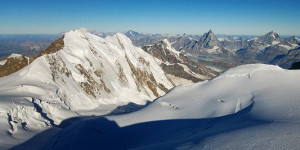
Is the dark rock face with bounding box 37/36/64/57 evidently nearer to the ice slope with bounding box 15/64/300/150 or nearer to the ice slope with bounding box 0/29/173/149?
the ice slope with bounding box 0/29/173/149

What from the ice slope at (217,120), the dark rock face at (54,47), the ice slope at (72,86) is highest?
the dark rock face at (54,47)

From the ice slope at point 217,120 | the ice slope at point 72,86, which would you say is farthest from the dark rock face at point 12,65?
the ice slope at point 217,120

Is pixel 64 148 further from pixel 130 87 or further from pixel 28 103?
pixel 130 87

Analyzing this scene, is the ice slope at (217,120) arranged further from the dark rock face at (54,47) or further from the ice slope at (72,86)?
the dark rock face at (54,47)

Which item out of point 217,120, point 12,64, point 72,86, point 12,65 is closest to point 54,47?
point 12,64

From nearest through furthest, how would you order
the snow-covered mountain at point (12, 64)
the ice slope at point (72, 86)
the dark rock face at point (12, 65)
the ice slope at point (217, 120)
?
the ice slope at point (217, 120)
the ice slope at point (72, 86)
the dark rock face at point (12, 65)
the snow-covered mountain at point (12, 64)

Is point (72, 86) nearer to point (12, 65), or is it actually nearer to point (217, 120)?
point (12, 65)

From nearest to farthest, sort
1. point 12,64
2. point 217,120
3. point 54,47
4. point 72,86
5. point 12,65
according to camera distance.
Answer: point 217,120
point 72,86
point 12,65
point 12,64
point 54,47
